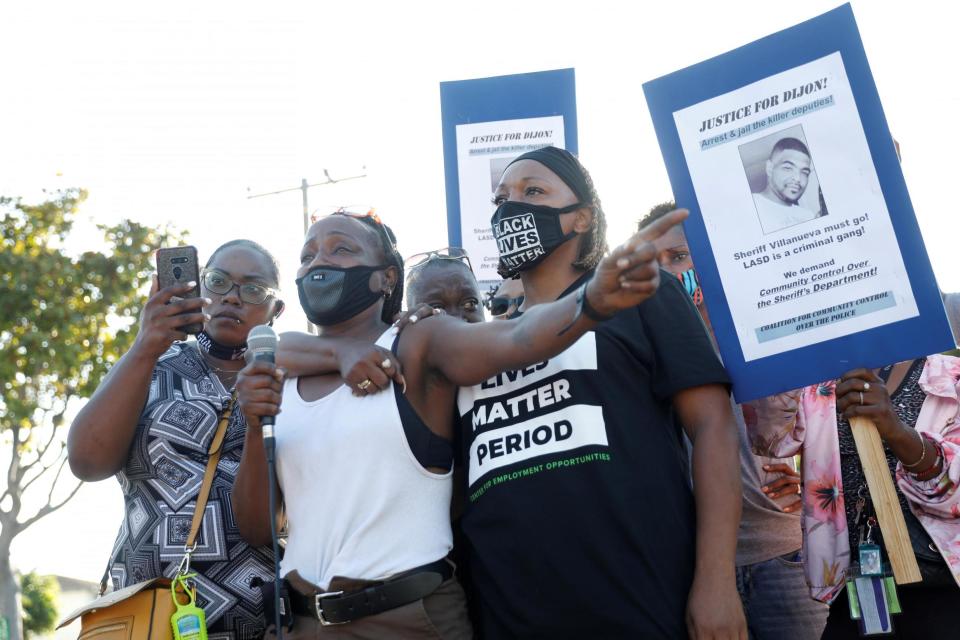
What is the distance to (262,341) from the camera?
3342 millimetres

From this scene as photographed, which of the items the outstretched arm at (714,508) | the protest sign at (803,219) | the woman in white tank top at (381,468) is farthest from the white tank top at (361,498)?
the protest sign at (803,219)

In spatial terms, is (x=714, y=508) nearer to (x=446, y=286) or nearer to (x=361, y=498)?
(x=361, y=498)

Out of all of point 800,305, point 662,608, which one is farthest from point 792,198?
point 662,608

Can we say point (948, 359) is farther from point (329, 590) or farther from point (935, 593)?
point (329, 590)

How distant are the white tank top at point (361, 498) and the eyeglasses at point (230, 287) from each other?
120cm

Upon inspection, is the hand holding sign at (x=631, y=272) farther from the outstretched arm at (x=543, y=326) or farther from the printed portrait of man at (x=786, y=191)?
the printed portrait of man at (x=786, y=191)

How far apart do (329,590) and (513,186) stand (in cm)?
155

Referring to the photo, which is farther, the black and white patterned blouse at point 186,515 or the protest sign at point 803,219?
the black and white patterned blouse at point 186,515

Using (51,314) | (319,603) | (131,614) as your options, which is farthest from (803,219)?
(51,314)

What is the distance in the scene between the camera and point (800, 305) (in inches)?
135

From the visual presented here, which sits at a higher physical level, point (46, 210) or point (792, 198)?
point (46, 210)

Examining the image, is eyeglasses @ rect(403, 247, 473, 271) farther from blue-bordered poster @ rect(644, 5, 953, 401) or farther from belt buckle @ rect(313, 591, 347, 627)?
belt buckle @ rect(313, 591, 347, 627)

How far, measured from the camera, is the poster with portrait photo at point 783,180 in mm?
3424

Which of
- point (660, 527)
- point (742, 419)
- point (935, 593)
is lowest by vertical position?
point (935, 593)
